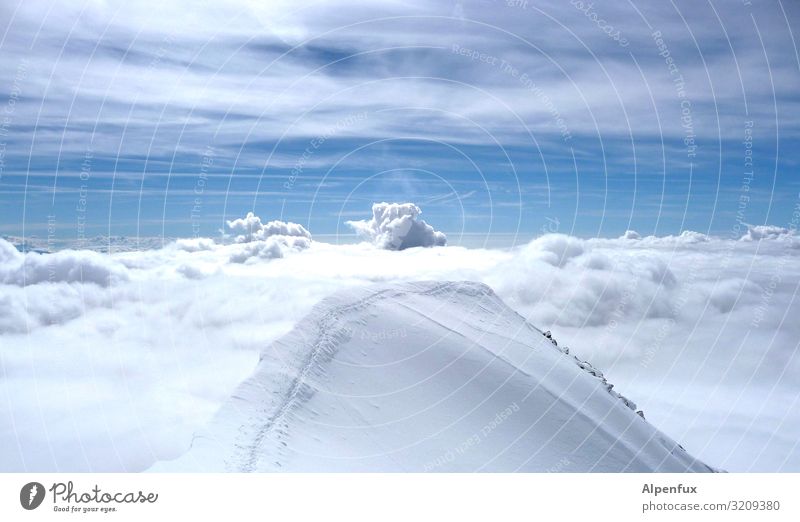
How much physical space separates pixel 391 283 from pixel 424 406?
4.87m

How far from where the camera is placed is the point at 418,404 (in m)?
10.1

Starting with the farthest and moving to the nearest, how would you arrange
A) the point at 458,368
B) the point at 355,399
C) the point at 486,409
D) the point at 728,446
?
the point at 728,446
the point at 458,368
the point at 486,409
the point at 355,399

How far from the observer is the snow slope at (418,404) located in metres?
7.96

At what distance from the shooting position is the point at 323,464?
745cm

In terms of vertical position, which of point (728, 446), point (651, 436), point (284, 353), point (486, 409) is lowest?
point (728, 446)

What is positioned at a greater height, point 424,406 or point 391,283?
point 391,283

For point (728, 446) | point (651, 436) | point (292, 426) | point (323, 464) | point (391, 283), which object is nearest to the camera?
point (323, 464)

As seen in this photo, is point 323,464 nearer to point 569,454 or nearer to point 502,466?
point 502,466

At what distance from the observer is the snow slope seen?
7961 millimetres

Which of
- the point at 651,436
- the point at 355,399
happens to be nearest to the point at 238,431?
the point at 355,399

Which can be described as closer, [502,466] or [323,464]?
[323,464]

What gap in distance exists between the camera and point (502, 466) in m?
8.70
